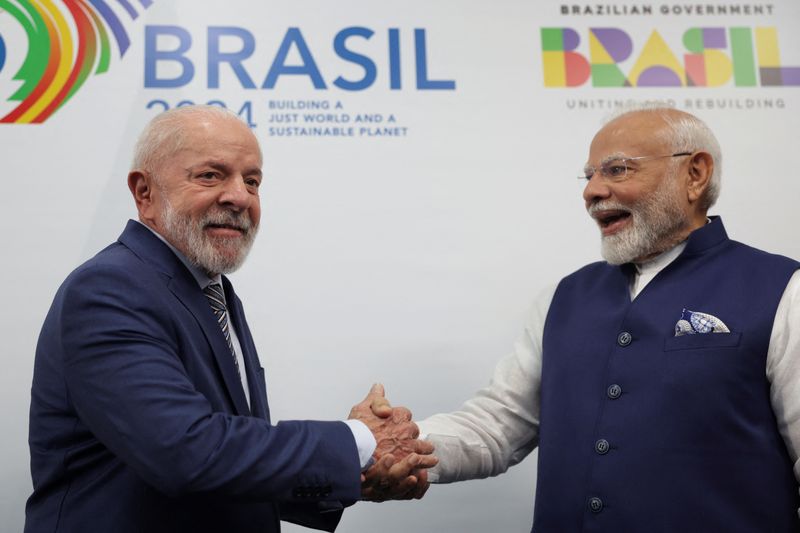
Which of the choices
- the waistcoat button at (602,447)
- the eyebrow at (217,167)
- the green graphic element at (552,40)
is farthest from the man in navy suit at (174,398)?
the green graphic element at (552,40)

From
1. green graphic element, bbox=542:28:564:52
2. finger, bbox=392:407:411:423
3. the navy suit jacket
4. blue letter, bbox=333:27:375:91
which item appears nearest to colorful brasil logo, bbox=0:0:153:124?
blue letter, bbox=333:27:375:91

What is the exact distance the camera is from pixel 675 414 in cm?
209

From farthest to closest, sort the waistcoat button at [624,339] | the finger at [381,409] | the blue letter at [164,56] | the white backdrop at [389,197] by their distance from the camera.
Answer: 1. the blue letter at [164,56]
2. the white backdrop at [389,197]
3. the waistcoat button at [624,339]
4. the finger at [381,409]

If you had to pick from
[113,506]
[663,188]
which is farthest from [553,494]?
[113,506]

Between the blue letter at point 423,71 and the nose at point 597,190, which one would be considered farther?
the blue letter at point 423,71

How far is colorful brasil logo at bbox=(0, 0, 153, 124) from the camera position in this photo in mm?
2793

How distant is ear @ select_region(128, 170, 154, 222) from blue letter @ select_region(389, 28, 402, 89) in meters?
1.19

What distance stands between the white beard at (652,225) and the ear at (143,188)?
128 cm

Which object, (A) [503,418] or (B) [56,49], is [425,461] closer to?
(A) [503,418]

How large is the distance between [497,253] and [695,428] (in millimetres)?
1023

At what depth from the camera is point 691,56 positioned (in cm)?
313

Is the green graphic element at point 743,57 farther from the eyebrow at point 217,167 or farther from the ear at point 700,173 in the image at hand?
the eyebrow at point 217,167

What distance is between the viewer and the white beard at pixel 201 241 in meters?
1.97

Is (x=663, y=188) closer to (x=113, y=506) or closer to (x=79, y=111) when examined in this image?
(x=113, y=506)
